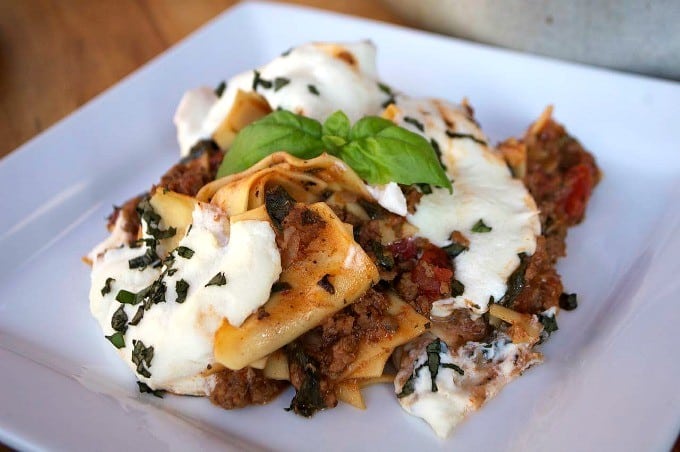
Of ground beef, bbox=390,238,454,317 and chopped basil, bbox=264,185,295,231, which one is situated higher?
chopped basil, bbox=264,185,295,231

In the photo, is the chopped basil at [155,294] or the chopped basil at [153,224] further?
the chopped basil at [153,224]

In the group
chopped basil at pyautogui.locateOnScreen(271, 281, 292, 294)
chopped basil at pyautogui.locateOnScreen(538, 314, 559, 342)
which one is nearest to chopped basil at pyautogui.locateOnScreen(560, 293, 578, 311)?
chopped basil at pyautogui.locateOnScreen(538, 314, 559, 342)

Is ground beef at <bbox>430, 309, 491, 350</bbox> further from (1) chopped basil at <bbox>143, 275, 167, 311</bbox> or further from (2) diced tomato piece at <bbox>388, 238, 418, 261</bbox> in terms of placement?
(1) chopped basil at <bbox>143, 275, 167, 311</bbox>

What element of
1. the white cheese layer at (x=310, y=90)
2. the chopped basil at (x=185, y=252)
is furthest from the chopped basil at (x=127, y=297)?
the white cheese layer at (x=310, y=90)

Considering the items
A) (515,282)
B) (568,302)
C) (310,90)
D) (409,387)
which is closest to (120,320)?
(409,387)

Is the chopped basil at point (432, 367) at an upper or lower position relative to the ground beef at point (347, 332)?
lower

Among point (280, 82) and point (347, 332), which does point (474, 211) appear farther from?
point (280, 82)

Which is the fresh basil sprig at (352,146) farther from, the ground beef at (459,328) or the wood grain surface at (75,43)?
the wood grain surface at (75,43)
